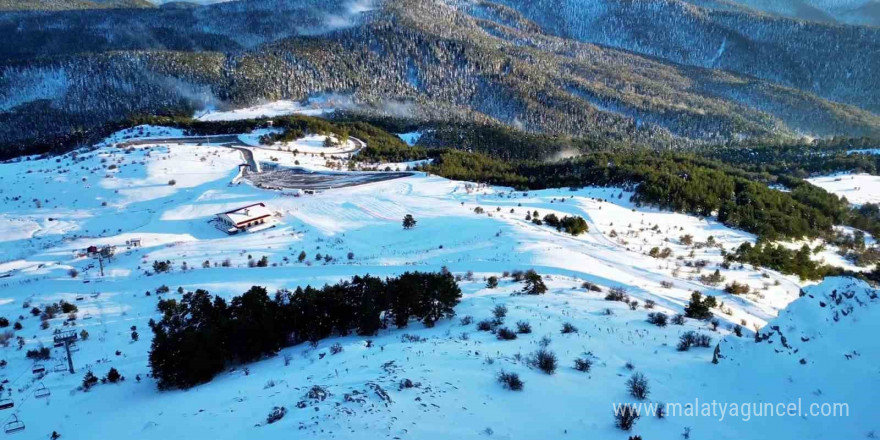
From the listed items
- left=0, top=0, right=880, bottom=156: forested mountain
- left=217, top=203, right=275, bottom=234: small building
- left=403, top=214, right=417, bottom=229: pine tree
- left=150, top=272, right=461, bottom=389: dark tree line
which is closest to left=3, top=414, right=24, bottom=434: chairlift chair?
left=150, top=272, right=461, bottom=389: dark tree line

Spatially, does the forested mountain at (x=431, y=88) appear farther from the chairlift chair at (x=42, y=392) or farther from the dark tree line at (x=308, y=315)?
the chairlift chair at (x=42, y=392)

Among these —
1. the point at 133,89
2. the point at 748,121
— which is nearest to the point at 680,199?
the point at 748,121

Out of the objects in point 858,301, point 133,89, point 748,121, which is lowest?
point 858,301

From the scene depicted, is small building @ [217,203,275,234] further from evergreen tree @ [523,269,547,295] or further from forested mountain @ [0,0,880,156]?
forested mountain @ [0,0,880,156]

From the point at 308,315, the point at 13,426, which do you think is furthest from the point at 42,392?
the point at 308,315

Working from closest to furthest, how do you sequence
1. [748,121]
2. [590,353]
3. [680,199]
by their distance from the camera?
[590,353] < [680,199] < [748,121]

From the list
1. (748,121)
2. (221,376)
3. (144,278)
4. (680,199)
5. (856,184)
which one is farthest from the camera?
(748,121)

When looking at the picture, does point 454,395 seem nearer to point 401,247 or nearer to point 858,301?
point 858,301
